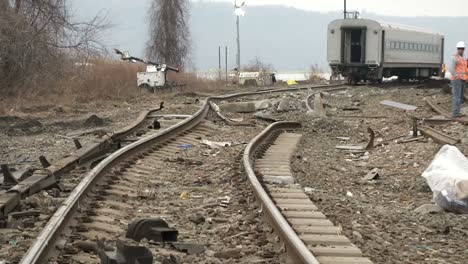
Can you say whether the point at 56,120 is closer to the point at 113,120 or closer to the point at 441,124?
the point at 113,120

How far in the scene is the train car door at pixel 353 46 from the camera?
111ft

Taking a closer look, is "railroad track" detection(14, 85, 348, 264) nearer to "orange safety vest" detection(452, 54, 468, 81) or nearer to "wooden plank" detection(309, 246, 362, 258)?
"wooden plank" detection(309, 246, 362, 258)

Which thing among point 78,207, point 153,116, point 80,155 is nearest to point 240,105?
point 153,116

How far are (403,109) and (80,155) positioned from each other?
497 inches

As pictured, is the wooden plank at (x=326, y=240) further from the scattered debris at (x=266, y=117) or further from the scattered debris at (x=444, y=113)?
the scattered debris at (x=266, y=117)

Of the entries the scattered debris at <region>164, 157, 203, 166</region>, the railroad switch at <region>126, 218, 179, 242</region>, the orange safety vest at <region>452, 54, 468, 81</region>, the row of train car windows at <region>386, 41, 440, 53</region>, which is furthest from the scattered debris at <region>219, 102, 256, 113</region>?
the row of train car windows at <region>386, 41, 440, 53</region>

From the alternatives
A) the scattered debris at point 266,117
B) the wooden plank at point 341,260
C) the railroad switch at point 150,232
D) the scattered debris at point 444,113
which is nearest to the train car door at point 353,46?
the scattered debris at point 444,113

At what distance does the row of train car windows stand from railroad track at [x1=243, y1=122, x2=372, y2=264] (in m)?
24.8

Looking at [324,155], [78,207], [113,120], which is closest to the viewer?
[78,207]

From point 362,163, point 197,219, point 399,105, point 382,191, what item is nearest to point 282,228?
point 197,219

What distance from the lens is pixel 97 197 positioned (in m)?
6.91

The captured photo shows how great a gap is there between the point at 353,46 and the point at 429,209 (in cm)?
2867

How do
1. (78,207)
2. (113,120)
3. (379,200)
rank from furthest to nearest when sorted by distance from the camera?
(113,120) → (379,200) → (78,207)

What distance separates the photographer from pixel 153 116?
1681cm
